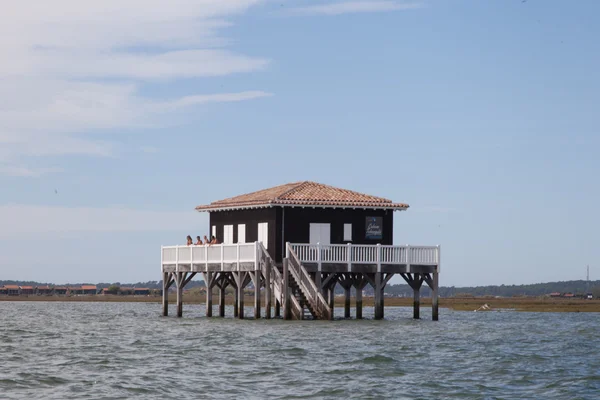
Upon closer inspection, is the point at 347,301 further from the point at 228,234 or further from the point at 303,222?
the point at 303,222

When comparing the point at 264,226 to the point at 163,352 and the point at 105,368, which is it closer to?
the point at 163,352

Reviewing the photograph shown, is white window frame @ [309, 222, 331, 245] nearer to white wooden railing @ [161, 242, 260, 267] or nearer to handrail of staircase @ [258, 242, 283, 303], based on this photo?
handrail of staircase @ [258, 242, 283, 303]

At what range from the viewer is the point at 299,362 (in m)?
34.7

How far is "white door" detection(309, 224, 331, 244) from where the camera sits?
53.5 meters

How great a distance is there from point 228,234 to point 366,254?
8685 mm

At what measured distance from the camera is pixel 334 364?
34281mm

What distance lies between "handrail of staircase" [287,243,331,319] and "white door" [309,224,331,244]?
302cm

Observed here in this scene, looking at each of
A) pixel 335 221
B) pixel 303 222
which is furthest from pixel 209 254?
pixel 335 221

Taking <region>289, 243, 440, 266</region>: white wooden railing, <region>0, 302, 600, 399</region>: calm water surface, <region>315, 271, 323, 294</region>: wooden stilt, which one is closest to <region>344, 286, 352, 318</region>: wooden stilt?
<region>289, 243, 440, 266</region>: white wooden railing

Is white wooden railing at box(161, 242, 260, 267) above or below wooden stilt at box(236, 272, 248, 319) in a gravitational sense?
above

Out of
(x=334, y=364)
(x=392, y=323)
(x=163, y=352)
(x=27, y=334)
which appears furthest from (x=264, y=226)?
(x=334, y=364)

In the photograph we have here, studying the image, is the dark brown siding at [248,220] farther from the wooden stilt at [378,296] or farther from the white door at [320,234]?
the wooden stilt at [378,296]

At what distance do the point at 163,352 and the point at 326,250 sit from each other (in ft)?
47.5

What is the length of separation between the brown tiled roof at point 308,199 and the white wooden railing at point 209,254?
2.11 meters
